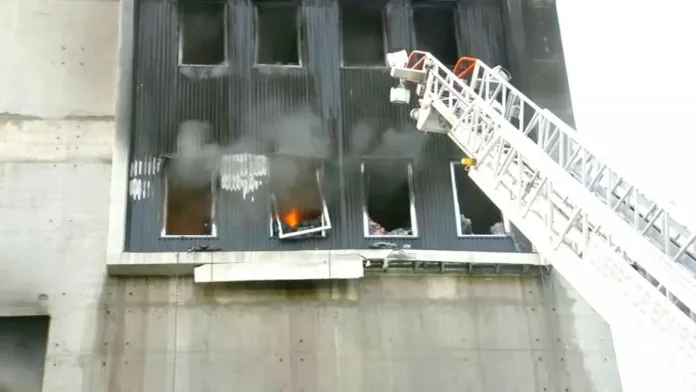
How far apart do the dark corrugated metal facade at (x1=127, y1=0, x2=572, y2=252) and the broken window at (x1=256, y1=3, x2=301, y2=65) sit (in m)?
0.25

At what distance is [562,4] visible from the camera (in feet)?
44.4

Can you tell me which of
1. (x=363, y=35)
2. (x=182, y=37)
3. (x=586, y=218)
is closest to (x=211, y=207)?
(x=182, y=37)

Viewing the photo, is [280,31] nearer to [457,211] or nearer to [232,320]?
[457,211]

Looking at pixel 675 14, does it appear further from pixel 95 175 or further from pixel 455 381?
pixel 95 175

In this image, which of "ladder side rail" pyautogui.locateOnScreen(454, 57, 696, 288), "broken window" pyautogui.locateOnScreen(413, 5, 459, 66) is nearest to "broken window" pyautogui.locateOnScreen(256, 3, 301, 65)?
"broken window" pyautogui.locateOnScreen(413, 5, 459, 66)

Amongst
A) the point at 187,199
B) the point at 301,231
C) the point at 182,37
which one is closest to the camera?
the point at 301,231

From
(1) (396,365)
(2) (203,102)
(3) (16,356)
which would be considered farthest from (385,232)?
(3) (16,356)

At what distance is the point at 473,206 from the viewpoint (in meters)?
12.7

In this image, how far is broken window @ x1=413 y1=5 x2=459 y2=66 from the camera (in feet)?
45.3

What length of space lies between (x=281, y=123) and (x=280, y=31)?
2156mm

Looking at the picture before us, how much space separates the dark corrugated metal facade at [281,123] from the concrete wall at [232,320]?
0.75 m

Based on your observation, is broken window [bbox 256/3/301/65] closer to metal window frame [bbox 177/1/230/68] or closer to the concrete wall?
metal window frame [bbox 177/1/230/68]

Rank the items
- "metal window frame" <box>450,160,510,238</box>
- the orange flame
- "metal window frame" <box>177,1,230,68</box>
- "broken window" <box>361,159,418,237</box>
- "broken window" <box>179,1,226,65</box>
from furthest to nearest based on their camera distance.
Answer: "broken window" <box>179,1,226,65</box>
"metal window frame" <box>177,1,230,68</box>
"broken window" <box>361,159,418,237</box>
"metal window frame" <box>450,160,510,238</box>
the orange flame

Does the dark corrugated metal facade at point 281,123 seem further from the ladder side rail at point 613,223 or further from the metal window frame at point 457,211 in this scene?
Result: the ladder side rail at point 613,223
